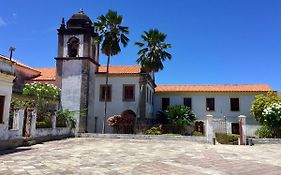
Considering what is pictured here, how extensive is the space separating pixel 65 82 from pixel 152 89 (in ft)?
36.1

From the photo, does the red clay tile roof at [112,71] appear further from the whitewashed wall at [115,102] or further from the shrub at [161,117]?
the shrub at [161,117]

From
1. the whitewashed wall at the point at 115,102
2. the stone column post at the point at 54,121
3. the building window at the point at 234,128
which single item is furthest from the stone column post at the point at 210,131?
the building window at the point at 234,128

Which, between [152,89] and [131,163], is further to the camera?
[152,89]

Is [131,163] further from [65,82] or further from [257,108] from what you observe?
[257,108]

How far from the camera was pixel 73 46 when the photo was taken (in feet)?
103

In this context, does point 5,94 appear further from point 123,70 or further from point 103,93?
point 123,70

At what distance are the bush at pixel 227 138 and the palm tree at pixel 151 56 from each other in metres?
9.13

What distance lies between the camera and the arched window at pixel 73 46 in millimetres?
31172

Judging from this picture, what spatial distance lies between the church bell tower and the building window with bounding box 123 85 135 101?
3540mm

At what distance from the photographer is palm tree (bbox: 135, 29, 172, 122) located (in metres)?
30.3

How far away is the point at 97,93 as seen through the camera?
3181 centimetres

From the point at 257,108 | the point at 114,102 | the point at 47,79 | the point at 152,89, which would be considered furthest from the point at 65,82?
the point at 257,108

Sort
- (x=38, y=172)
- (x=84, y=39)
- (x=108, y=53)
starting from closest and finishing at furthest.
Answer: (x=38, y=172) < (x=108, y=53) < (x=84, y=39)

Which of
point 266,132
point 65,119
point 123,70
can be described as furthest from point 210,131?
point 123,70
